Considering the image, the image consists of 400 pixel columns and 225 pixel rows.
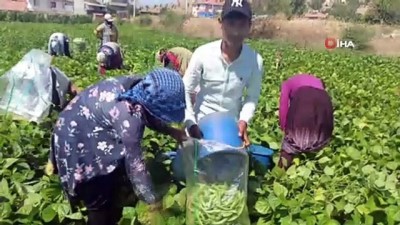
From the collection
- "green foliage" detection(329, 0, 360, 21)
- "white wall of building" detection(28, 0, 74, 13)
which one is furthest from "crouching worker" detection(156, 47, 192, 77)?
"white wall of building" detection(28, 0, 74, 13)

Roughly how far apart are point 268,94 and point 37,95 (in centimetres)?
420

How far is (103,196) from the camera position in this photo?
→ 3547 millimetres

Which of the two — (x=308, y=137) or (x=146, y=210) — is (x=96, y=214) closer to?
(x=146, y=210)

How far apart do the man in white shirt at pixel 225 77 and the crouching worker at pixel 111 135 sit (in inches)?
30.0

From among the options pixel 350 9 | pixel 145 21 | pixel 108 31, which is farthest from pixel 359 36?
pixel 108 31

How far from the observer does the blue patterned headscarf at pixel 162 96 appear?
315 centimetres

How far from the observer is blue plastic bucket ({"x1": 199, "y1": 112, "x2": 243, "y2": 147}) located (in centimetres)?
390

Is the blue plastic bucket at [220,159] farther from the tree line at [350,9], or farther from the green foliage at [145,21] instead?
the green foliage at [145,21]

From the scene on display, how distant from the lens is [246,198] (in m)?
3.53

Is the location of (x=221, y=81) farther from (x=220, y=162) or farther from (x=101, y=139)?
(x=101, y=139)

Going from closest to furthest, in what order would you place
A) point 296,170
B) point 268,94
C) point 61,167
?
point 61,167, point 296,170, point 268,94

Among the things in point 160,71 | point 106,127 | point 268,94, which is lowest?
point 268,94

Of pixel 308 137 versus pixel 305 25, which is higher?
pixel 308 137

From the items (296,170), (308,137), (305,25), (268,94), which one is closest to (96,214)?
(296,170)
